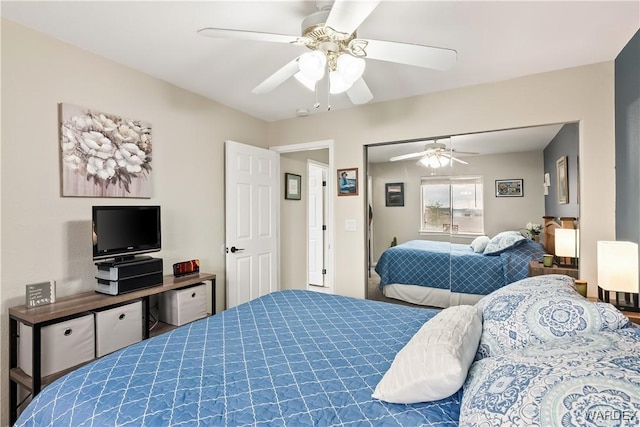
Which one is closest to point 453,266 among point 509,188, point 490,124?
point 509,188

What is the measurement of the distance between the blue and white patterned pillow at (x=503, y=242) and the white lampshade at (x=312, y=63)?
226 centimetres

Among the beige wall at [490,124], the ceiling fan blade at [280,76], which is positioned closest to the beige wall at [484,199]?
the beige wall at [490,124]

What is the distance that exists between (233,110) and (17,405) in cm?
307

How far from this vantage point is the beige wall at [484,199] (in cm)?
277

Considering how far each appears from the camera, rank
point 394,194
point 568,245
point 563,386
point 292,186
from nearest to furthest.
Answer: point 563,386 < point 568,245 < point 394,194 < point 292,186

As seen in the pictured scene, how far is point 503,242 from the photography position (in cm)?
293

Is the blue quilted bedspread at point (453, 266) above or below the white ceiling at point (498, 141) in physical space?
below

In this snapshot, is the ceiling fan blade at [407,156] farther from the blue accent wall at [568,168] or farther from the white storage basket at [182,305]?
the white storage basket at [182,305]

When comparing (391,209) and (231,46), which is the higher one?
(231,46)

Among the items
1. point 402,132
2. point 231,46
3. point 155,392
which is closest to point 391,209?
point 402,132

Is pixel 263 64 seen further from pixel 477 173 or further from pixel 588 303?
pixel 588 303

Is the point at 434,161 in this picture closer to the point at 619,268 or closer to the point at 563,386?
the point at 619,268

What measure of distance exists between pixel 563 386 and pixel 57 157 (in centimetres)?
288

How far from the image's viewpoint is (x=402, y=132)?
11.2 ft
